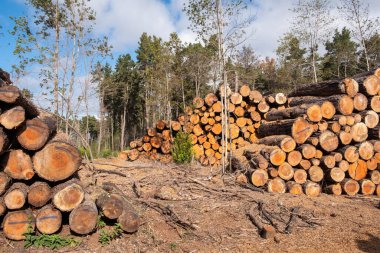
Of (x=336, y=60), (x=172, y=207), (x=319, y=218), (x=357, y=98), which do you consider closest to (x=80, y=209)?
(x=172, y=207)

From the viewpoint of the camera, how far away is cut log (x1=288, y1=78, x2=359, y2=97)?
27.1 feet

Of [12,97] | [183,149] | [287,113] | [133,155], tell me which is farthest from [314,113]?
[133,155]

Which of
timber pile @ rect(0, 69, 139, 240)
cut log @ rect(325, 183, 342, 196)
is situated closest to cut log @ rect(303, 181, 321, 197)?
cut log @ rect(325, 183, 342, 196)

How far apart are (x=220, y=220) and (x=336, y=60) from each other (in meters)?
29.9

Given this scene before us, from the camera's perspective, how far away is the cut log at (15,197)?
4.11 m

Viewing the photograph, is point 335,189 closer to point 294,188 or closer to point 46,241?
point 294,188

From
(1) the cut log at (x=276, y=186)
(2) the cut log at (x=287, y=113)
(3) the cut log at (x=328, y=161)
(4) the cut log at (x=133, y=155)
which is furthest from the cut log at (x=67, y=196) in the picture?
(4) the cut log at (x=133, y=155)

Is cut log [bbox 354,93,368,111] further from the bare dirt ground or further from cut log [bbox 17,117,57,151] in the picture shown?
cut log [bbox 17,117,57,151]

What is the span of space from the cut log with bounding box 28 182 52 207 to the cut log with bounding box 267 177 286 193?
16.2ft

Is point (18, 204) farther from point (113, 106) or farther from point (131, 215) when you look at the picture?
point (113, 106)

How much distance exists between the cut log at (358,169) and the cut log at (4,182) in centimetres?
739

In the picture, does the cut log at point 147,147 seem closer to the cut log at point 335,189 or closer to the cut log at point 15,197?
the cut log at point 335,189

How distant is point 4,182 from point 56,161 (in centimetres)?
68

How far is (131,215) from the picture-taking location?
470cm
